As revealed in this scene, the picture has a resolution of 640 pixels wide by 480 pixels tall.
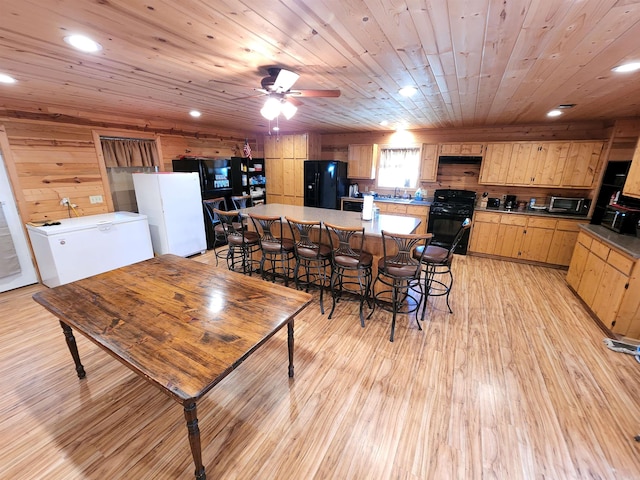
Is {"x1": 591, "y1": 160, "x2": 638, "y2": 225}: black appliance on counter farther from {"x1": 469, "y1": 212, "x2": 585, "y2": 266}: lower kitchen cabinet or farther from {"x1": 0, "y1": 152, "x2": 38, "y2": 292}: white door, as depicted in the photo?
{"x1": 0, "y1": 152, "x2": 38, "y2": 292}: white door

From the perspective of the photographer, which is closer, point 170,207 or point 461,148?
point 170,207

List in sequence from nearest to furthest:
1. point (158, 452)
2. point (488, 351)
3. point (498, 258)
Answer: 1. point (158, 452)
2. point (488, 351)
3. point (498, 258)

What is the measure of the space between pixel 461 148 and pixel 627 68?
10.1ft

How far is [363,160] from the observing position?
5.95m

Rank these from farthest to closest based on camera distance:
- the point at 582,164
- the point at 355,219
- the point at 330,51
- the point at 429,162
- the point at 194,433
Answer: the point at 429,162 → the point at 582,164 → the point at 355,219 → the point at 330,51 → the point at 194,433

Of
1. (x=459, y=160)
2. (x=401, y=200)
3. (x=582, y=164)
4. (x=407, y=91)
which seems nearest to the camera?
(x=407, y=91)

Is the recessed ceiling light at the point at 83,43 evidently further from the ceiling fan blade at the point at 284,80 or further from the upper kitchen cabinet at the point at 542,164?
the upper kitchen cabinet at the point at 542,164

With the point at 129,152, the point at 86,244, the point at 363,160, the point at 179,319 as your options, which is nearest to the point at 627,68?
the point at 179,319

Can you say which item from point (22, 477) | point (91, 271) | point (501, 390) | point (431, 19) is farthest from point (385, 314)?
point (91, 271)

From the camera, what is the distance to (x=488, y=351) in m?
2.48

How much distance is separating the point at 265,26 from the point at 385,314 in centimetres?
282

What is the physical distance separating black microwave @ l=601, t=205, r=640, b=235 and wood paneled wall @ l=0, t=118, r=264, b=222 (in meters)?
6.80

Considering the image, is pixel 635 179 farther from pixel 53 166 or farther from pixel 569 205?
pixel 53 166

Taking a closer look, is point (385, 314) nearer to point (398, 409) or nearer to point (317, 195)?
point (398, 409)
